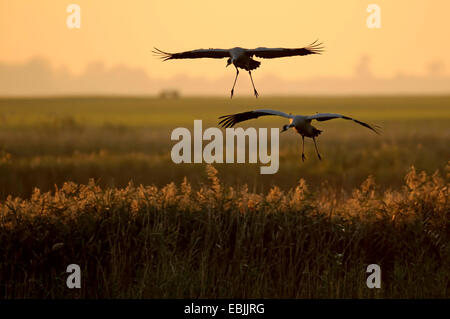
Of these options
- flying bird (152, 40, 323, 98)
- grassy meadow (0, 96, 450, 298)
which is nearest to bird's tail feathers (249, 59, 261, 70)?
flying bird (152, 40, 323, 98)

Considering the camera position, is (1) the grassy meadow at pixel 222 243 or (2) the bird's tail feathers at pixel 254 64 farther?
(1) the grassy meadow at pixel 222 243

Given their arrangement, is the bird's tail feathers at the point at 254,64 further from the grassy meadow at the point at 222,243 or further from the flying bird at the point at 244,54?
the grassy meadow at the point at 222,243

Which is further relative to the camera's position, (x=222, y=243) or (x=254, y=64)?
(x=222, y=243)

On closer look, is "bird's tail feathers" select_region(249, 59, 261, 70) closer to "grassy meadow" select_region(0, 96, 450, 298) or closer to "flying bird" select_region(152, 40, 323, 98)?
"flying bird" select_region(152, 40, 323, 98)

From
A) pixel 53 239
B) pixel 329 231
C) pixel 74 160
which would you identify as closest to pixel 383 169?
pixel 74 160

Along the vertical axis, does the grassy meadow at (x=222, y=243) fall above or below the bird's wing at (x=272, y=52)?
below

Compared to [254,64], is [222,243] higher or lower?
lower

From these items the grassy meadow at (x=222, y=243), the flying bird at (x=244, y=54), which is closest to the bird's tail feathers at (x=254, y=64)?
the flying bird at (x=244, y=54)

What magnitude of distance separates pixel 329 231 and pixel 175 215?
226 cm

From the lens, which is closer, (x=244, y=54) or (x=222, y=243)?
(x=244, y=54)

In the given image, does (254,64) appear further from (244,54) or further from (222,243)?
(222,243)

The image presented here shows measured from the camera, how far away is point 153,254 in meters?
10.1
